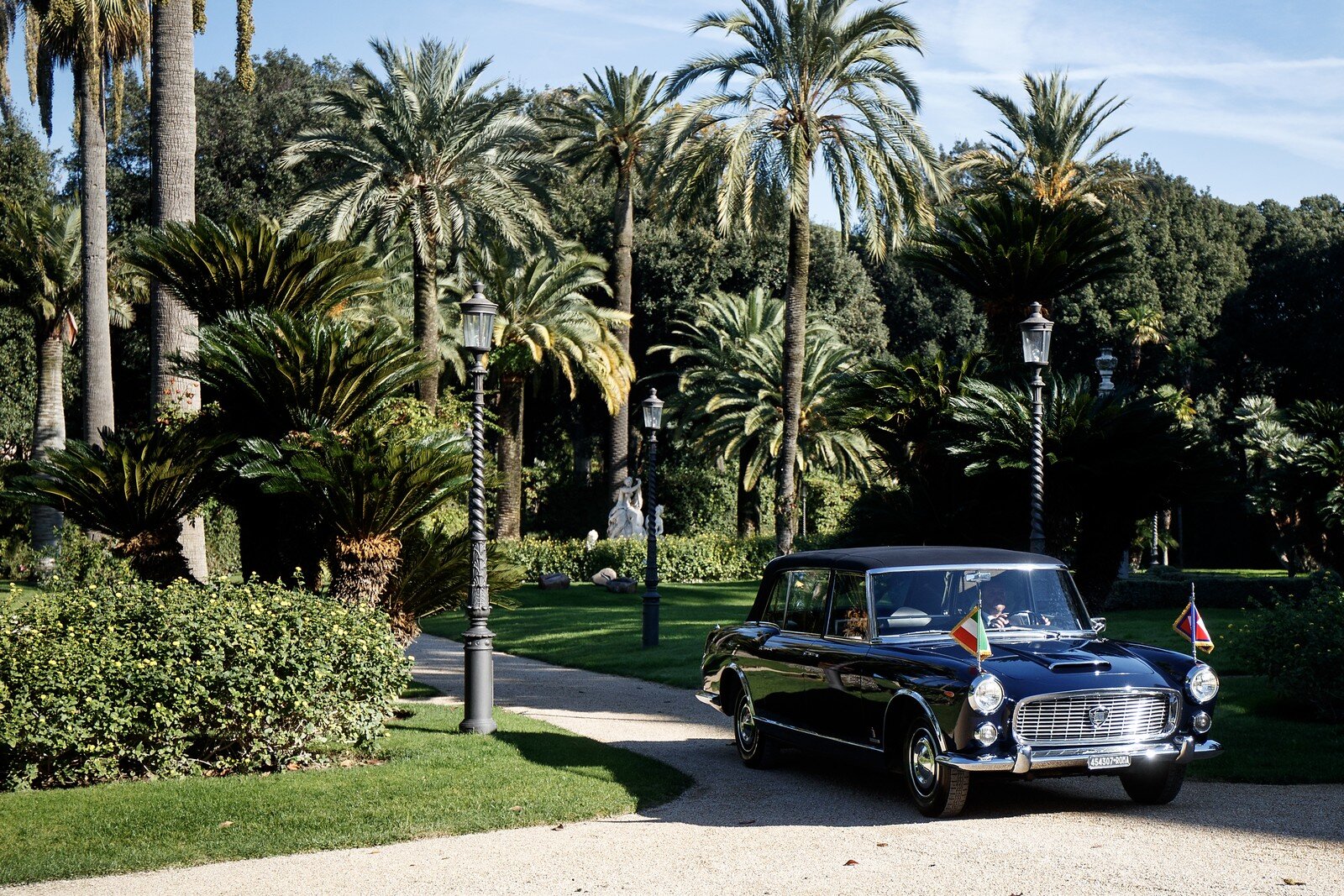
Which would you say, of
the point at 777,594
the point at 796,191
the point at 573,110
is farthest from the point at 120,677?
the point at 573,110

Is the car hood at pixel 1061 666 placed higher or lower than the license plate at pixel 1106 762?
higher

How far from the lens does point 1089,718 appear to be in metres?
7.72

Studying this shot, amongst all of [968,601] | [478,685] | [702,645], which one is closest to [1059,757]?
[968,601]

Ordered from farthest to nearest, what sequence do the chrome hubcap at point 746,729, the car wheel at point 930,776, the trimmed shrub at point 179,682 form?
the chrome hubcap at point 746,729 < the trimmed shrub at point 179,682 < the car wheel at point 930,776

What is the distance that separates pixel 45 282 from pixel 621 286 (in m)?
15.6

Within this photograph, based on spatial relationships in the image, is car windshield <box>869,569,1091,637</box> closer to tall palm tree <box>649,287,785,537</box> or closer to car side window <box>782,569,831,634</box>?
car side window <box>782,569,831,634</box>

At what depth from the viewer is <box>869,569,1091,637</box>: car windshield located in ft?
29.1

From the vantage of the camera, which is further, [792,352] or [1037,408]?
[792,352]

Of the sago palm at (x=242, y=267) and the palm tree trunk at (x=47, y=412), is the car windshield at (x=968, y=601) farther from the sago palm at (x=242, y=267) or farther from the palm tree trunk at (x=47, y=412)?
the palm tree trunk at (x=47, y=412)

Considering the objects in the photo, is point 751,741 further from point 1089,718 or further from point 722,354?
point 722,354

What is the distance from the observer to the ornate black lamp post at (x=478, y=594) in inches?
450

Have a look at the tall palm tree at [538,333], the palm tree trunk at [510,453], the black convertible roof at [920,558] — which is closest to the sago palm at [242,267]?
the black convertible roof at [920,558]

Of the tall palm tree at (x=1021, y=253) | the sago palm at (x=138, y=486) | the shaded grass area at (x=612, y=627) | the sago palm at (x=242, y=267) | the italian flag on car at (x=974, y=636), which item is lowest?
the shaded grass area at (x=612, y=627)

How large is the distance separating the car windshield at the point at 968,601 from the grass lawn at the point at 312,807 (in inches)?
80.1
